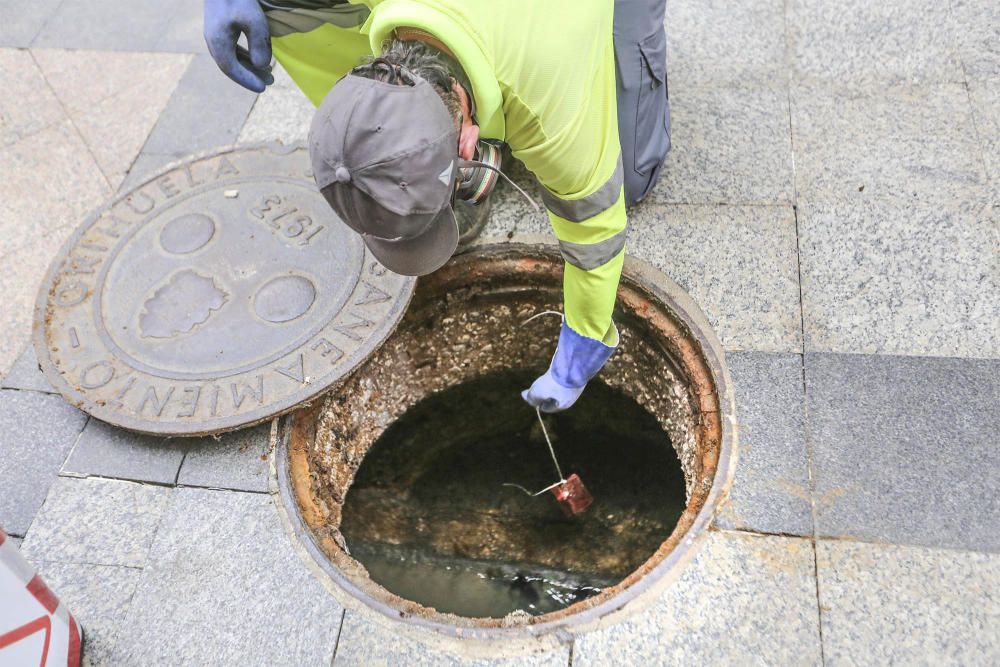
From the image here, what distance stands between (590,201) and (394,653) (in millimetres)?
1469

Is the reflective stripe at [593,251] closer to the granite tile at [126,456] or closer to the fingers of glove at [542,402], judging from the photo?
the fingers of glove at [542,402]

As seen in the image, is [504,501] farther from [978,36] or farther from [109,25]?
[109,25]

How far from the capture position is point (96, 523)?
2.67 m

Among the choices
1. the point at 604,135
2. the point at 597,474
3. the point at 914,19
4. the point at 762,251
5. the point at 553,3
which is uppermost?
the point at 553,3

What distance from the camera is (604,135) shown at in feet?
7.61

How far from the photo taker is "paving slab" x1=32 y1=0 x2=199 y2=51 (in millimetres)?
4281

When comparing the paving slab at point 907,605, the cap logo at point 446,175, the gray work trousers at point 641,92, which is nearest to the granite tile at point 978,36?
the gray work trousers at point 641,92

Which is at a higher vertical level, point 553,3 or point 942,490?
point 553,3

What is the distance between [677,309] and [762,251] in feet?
1.41

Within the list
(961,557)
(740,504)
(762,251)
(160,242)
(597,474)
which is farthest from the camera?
(597,474)

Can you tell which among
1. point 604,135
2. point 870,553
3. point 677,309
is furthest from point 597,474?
point 604,135

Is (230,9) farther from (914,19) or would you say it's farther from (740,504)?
(914,19)

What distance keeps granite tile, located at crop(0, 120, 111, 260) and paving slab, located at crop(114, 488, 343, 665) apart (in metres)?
1.65

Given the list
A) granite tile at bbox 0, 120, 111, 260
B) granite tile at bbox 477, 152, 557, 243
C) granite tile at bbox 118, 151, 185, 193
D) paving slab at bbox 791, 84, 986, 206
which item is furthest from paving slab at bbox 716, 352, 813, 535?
granite tile at bbox 0, 120, 111, 260
